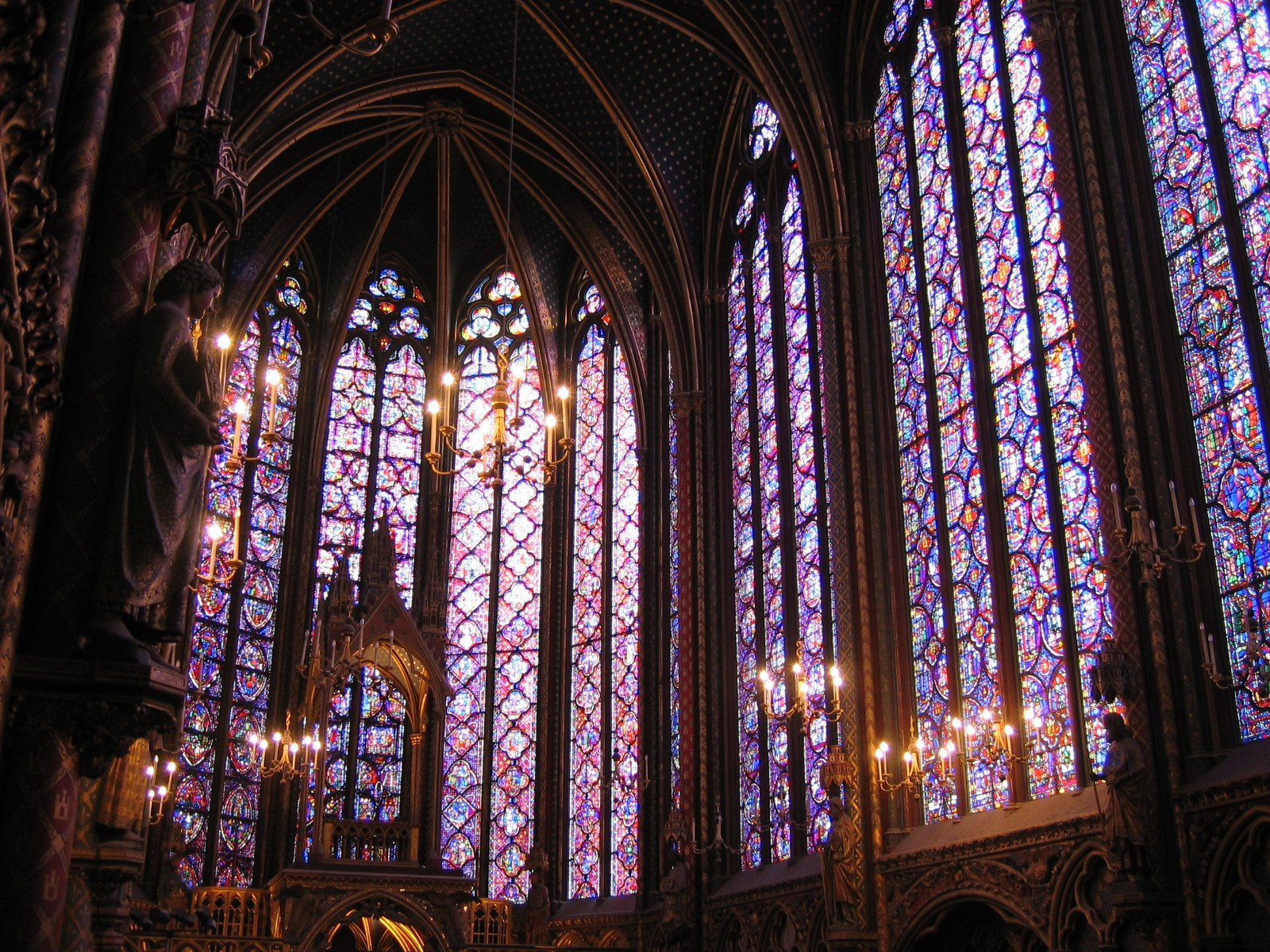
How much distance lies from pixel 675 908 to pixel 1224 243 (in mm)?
11535

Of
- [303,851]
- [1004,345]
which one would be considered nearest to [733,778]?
[303,851]

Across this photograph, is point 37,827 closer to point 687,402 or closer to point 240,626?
point 687,402

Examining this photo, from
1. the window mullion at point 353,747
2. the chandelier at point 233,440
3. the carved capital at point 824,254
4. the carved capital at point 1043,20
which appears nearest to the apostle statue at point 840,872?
the carved capital at point 824,254

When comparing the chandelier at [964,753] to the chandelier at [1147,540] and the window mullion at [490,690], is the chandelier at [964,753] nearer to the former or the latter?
the chandelier at [1147,540]

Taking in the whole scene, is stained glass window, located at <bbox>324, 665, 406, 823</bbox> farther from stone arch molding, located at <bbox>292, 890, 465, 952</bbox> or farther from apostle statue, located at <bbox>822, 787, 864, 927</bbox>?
apostle statue, located at <bbox>822, 787, 864, 927</bbox>

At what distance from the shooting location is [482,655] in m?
24.6

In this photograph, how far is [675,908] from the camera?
18859mm

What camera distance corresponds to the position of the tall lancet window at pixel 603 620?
22078 millimetres

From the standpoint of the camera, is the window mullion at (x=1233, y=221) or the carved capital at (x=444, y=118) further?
the carved capital at (x=444, y=118)

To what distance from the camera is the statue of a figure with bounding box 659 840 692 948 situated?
1870 cm

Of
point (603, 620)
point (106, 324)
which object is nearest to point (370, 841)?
point (603, 620)

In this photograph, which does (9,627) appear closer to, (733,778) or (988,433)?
(988,433)

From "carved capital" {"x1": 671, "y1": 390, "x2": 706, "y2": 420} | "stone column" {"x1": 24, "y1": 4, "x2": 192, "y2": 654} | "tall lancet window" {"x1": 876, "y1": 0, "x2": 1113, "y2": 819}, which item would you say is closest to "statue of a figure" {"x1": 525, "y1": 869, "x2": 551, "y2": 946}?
"carved capital" {"x1": 671, "y1": 390, "x2": 706, "y2": 420}

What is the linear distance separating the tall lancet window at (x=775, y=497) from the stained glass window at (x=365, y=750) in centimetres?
641
